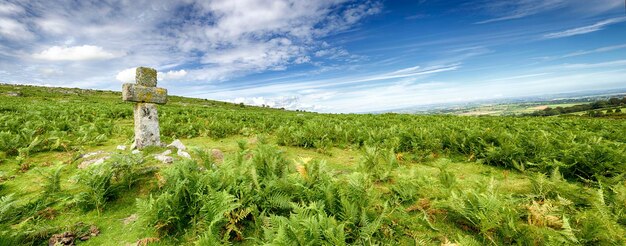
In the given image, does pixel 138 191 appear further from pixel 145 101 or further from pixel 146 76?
pixel 146 76

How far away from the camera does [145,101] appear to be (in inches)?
312

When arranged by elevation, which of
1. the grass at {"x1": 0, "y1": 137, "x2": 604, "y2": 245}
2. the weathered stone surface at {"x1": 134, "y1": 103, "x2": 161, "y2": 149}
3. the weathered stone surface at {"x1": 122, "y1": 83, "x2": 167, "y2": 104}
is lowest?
the grass at {"x1": 0, "y1": 137, "x2": 604, "y2": 245}

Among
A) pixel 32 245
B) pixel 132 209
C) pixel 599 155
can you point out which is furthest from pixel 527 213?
pixel 32 245

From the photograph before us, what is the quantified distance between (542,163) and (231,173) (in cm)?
706

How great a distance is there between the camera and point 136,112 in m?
7.92

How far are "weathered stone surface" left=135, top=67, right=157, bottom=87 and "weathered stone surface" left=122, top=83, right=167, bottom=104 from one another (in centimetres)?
20

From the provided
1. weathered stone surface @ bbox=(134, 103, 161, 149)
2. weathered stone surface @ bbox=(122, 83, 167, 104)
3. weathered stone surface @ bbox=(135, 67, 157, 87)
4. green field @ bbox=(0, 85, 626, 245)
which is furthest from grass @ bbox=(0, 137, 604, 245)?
weathered stone surface @ bbox=(135, 67, 157, 87)

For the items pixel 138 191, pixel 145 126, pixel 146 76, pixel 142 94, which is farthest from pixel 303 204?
pixel 146 76

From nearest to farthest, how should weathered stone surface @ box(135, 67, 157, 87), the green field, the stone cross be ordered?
the green field < the stone cross < weathered stone surface @ box(135, 67, 157, 87)

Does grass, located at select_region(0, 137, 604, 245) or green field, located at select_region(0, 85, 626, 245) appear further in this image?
grass, located at select_region(0, 137, 604, 245)

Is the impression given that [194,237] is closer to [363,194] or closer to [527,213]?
[363,194]

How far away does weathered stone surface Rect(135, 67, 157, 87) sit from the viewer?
787 cm

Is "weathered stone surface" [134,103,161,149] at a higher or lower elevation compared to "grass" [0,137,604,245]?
higher

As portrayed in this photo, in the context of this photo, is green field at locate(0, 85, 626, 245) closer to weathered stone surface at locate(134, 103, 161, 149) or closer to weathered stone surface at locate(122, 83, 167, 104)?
weathered stone surface at locate(134, 103, 161, 149)
